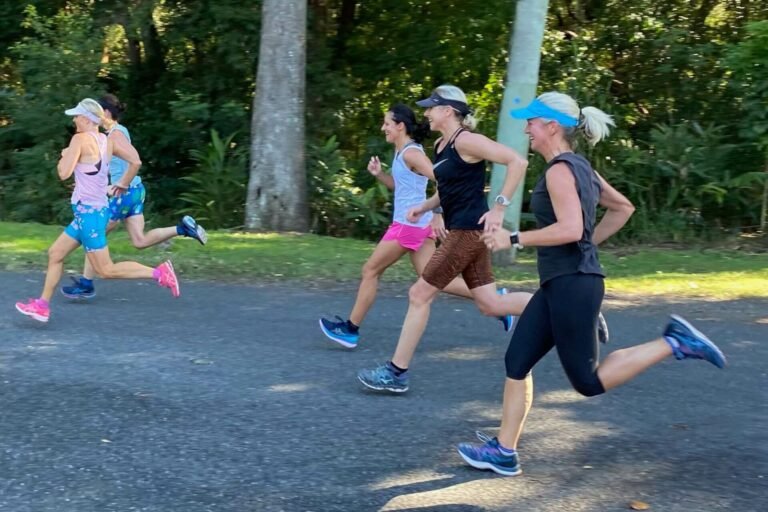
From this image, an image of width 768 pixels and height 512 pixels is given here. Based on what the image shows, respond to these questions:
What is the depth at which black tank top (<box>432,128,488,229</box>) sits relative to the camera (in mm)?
5898

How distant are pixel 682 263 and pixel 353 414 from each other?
24.7 ft

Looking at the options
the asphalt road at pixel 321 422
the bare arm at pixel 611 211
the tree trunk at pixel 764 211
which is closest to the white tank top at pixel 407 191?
the asphalt road at pixel 321 422

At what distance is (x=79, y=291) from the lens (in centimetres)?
844

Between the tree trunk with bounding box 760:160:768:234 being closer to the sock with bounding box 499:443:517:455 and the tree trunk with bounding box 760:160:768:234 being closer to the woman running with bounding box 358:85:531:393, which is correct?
the woman running with bounding box 358:85:531:393

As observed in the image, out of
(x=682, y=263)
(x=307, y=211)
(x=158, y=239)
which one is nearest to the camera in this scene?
(x=158, y=239)

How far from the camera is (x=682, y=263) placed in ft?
39.6

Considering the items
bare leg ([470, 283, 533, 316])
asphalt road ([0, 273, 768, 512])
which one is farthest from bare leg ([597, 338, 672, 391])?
bare leg ([470, 283, 533, 316])

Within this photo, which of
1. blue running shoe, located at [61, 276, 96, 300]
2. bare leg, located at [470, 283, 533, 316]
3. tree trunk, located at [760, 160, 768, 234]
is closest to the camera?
bare leg, located at [470, 283, 533, 316]

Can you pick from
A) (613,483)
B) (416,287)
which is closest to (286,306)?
(416,287)

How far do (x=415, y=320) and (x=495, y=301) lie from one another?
61 centimetres

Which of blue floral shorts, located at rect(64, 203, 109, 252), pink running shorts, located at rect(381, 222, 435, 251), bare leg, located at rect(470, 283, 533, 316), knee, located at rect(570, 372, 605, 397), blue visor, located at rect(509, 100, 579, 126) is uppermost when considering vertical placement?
blue visor, located at rect(509, 100, 579, 126)

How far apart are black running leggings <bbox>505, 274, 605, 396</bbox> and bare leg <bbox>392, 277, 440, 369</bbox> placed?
114 centimetres

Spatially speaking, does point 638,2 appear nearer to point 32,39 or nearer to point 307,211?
point 307,211

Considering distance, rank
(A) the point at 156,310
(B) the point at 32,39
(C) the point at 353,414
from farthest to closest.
→ (B) the point at 32,39 < (A) the point at 156,310 < (C) the point at 353,414
